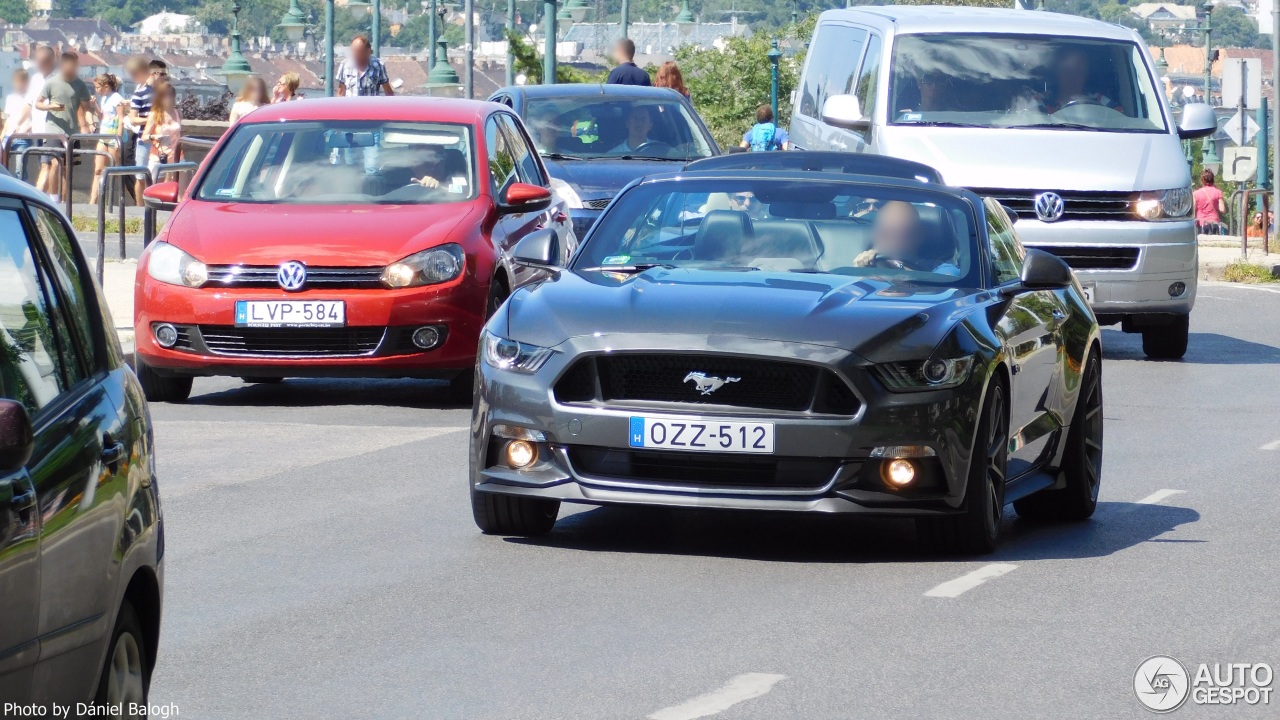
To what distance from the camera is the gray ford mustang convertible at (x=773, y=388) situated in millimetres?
7574

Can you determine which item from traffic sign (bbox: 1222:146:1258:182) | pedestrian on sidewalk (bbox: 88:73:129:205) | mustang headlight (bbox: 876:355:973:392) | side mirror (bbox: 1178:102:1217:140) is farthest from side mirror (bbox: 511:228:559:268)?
traffic sign (bbox: 1222:146:1258:182)

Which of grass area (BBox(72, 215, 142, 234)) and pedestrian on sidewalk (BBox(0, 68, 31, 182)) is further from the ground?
pedestrian on sidewalk (BBox(0, 68, 31, 182))

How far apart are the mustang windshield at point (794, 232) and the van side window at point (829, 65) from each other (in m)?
8.70

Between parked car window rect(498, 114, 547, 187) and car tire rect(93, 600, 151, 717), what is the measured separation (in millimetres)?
9658

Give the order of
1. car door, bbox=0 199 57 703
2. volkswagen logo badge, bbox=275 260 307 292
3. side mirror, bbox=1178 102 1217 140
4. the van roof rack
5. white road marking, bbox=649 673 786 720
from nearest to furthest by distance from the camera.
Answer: car door, bbox=0 199 57 703 < white road marking, bbox=649 673 786 720 < the van roof rack < volkswagen logo badge, bbox=275 260 307 292 < side mirror, bbox=1178 102 1217 140

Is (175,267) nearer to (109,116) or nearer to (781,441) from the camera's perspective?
(781,441)

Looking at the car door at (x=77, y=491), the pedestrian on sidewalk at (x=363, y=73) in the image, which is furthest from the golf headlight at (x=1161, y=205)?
the car door at (x=77, y=491)

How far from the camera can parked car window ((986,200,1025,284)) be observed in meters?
8.98

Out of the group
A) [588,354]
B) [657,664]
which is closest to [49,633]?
[657,664]

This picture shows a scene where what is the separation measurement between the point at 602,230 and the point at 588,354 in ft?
4.90

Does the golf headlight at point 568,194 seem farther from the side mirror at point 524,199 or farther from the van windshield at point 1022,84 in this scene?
the side mirror at point 524,199

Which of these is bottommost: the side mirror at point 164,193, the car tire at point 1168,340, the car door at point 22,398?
the car tire at point 1168,340

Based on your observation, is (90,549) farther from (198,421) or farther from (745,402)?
(198,421)

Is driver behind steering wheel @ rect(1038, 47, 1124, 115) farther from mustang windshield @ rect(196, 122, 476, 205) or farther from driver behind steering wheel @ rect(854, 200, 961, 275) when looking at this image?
driver behind steering wheel @ rect(854, 200, 961, 275)
